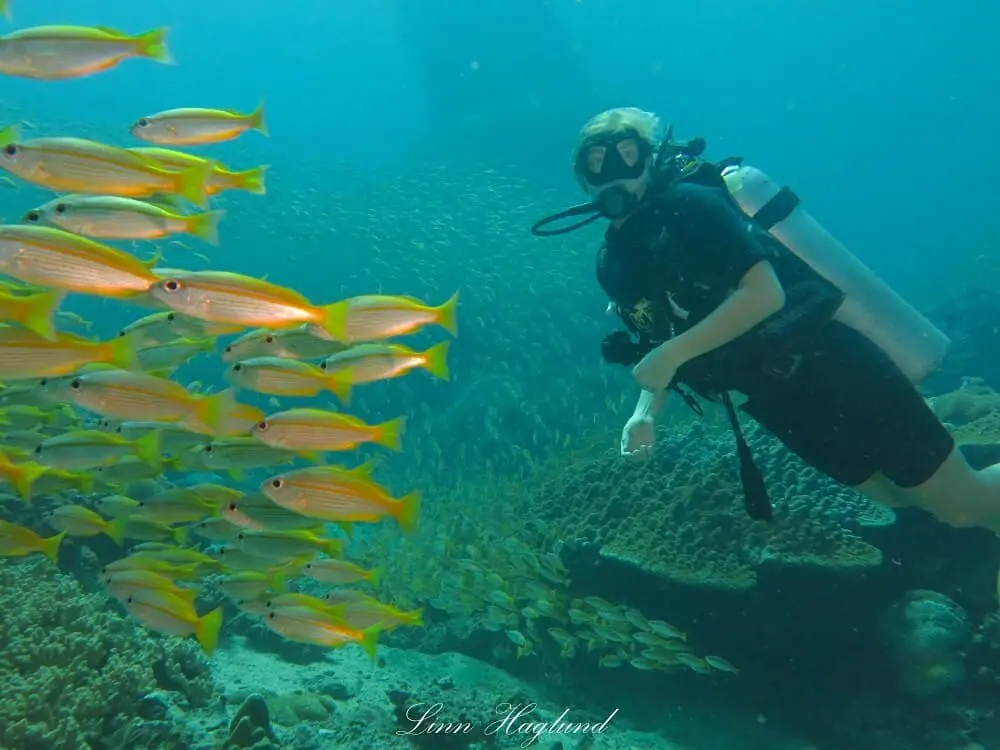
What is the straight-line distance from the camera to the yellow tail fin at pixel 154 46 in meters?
3.33

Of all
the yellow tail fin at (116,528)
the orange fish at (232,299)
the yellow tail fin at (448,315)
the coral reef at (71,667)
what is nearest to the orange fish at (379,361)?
the yellow tail fin at (448,315)

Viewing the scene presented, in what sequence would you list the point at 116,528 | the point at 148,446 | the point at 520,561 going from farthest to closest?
the point at 520,561, the point at 116,528, the point at 148,446

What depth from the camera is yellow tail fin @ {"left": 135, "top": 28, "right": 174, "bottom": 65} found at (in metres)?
3.33

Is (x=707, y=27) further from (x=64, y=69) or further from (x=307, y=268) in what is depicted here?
(x=64, y=69)

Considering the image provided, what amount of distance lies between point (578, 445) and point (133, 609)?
8375 millimetres

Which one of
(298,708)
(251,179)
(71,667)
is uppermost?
(251,179)

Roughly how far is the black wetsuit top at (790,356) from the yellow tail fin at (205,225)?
2.15 metres

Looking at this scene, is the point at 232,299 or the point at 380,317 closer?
the point at 232,299

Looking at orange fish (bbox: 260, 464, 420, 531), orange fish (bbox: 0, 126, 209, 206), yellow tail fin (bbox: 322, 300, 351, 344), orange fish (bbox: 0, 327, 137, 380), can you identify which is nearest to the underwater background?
orange fish (bbox: 260, 464, 420, 531)

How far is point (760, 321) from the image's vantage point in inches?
127

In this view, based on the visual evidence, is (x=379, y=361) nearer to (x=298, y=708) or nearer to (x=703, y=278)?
(x=703, y=278)

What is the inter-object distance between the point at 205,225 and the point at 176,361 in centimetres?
188

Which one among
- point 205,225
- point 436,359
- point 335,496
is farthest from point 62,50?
→ point 335,496

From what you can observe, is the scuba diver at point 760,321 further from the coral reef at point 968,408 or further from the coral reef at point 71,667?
the coral reef at point 968,408
